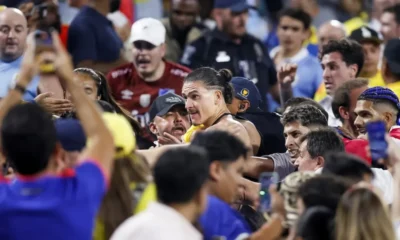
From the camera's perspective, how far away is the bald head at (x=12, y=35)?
1093 centimetres

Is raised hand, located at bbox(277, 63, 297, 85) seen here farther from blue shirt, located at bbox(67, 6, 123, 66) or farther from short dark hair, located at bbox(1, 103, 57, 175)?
short dark hair, located at bbox(1, 103, 57, 175)

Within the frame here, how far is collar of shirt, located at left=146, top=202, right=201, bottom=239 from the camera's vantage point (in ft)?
17.6

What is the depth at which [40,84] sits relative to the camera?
414 inches

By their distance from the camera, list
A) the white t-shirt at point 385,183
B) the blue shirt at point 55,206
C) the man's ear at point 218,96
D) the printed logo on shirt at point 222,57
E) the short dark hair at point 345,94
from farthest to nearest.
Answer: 1. the printed logo on shirt at point 222,57
2. the short dark hair at point 345,94
3. the man's ear at point 218,96
4. the white t-shirt at point 385,183
5. the blue shirt at point 55,206

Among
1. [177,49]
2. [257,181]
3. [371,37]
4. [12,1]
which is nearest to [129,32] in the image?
[177,49]

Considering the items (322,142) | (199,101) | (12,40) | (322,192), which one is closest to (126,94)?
(12,40)

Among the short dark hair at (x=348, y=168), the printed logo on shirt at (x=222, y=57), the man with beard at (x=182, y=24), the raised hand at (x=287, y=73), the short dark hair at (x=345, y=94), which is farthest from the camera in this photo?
the man with beard at (x=182, y=24)

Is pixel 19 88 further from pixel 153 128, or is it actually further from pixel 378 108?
pixel 153 128

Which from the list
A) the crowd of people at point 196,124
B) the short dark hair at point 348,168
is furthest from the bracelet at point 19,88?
the short dark hair at point 348,168

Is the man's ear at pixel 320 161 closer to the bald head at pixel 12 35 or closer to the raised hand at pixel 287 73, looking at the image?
the raised hand at pixel 287 73

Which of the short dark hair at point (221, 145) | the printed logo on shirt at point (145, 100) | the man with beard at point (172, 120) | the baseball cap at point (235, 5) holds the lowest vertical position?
the printed logo on shirt at point (145, 100)

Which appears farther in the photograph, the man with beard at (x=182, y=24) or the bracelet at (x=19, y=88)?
the man with beard at (x=182, y=24)

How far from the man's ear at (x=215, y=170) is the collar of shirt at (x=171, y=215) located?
29.9 inches

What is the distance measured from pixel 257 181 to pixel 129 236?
10.7 feet
